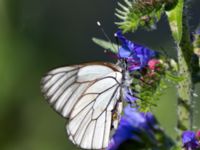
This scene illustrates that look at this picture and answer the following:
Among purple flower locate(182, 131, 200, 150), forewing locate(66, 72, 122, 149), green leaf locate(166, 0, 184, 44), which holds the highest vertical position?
green leaf locate(166, 0, 184, 44)

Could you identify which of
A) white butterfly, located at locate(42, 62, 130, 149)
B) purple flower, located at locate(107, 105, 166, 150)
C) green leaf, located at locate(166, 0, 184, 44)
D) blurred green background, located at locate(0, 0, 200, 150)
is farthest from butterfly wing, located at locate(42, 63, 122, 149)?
blurred green background, located at locate(0, 0, 200, 150)

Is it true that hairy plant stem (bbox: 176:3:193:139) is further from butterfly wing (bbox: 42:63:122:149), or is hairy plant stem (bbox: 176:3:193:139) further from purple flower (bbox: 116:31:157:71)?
butterfly wing (bbox: 42:63:122:149)

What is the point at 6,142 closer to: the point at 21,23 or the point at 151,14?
the point at 21,23

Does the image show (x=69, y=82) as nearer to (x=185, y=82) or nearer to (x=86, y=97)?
(x=86, y=97)

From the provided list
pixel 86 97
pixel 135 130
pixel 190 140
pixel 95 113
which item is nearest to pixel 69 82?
pixel 86 97

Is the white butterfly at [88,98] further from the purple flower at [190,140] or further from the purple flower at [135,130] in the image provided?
the purple flower at [190,140]

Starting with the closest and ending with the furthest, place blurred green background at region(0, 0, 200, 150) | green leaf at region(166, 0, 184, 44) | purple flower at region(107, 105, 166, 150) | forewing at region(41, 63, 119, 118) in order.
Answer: green leaf at region(166, 0, 184, 44) < forewing at region(41, 63, 119, 118) < purple flower at region(107, 105, 166, 150) < blurred green background at region(0, 0, 200, 150)

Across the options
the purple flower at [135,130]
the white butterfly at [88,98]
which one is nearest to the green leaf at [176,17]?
the white butterfly at [88,98]
